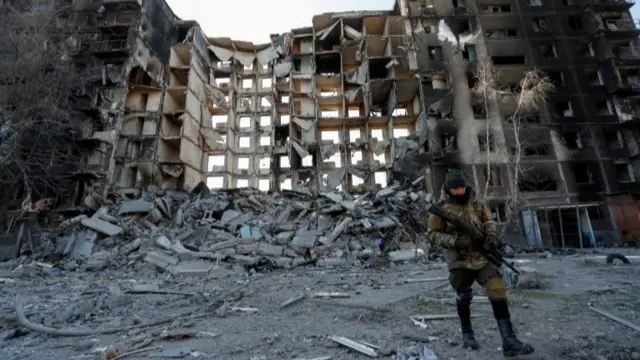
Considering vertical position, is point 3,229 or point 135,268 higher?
point 3,229

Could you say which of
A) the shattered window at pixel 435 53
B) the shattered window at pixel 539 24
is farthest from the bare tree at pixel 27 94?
the shattered window at pixel 539 24

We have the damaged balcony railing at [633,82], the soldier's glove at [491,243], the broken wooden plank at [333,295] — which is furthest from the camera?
the damaged balcony railing at [633,82]

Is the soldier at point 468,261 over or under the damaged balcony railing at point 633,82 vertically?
under

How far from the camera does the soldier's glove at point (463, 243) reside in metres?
3.09

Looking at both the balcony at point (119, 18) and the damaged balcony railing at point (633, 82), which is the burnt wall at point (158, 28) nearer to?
the balcony at point (119, 18)

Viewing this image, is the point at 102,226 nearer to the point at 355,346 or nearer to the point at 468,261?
the point at 355,346

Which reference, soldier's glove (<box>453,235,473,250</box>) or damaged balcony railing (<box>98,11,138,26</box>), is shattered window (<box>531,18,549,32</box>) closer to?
soldier's glove (<box>453,235,473,250</box>)

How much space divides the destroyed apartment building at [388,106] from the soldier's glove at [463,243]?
17512 mm

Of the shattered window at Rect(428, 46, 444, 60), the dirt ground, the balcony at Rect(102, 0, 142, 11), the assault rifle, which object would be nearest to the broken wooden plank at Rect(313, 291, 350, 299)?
the dirt ground

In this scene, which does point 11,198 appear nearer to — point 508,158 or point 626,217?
point 508,158

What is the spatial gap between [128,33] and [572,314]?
108 ft

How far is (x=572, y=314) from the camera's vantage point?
4340 millimetres

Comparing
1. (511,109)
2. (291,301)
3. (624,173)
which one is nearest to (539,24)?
(511,109)

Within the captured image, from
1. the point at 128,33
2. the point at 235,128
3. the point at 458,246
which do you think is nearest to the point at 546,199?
the point at 458,246
